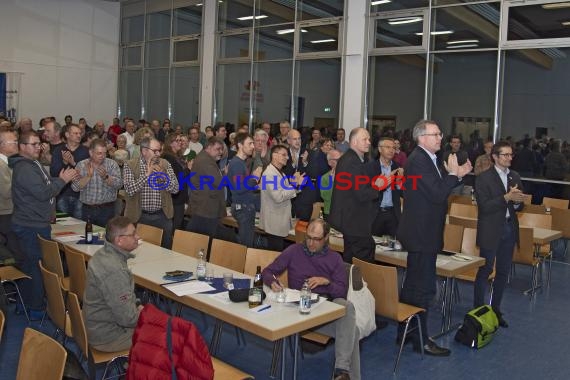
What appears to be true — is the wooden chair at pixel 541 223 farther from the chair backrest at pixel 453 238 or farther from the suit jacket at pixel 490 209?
the suit jacket at pixel 490 209

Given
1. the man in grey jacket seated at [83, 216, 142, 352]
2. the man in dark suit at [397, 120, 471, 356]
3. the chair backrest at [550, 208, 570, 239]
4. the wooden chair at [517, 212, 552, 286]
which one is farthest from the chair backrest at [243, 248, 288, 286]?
the chair backrest at [550, 208, 570, 239]

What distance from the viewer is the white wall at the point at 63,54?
15.3 metres

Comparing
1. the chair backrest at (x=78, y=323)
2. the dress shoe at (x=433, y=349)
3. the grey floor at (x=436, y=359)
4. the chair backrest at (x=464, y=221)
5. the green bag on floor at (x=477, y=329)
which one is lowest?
the grey floor at (x=436, y=359)

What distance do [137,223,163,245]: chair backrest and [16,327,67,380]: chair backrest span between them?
113 inches

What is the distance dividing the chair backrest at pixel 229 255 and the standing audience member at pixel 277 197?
989 mm

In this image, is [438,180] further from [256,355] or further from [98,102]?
[98,102]

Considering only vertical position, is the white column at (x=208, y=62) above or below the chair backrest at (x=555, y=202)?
above

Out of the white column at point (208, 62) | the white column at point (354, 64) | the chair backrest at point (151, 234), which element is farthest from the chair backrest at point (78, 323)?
the white column at point (208, 62)

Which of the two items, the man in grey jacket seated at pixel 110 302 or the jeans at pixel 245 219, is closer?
the man in grey jacket seated at pixel 110 302

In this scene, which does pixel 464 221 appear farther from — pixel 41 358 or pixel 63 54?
pixel 63 54

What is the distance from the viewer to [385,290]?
14.3 ft

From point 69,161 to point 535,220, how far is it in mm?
5823

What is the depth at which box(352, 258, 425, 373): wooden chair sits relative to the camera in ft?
14.1

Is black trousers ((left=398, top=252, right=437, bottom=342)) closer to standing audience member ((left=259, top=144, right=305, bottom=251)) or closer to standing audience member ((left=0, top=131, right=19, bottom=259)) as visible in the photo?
standing audience member ((left=259, top=144, right=305, bottom=251))
